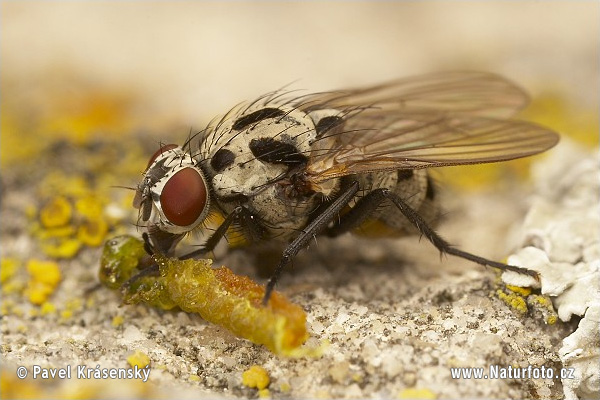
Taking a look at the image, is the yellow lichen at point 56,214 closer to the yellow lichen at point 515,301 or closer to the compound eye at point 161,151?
the compound eye at point 161,151

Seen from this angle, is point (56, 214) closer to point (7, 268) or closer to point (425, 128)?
point (7, 268)

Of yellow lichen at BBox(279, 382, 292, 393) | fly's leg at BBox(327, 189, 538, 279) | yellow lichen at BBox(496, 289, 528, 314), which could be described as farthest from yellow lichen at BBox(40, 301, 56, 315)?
yellow lichen at BBox(496, 289, 528, 314)

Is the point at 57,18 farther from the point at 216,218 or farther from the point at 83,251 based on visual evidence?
the point at 216,218

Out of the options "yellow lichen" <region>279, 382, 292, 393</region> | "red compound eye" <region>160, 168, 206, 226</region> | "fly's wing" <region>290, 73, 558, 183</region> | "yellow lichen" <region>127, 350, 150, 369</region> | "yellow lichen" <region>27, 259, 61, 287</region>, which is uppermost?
"fly's wing" <region>290, 73, 558, 183</region>

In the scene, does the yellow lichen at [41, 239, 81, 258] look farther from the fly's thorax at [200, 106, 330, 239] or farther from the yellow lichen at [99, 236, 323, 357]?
the fly's thorax at [200, 106, 330, 239]

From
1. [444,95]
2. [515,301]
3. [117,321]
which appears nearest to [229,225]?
[117,321]
